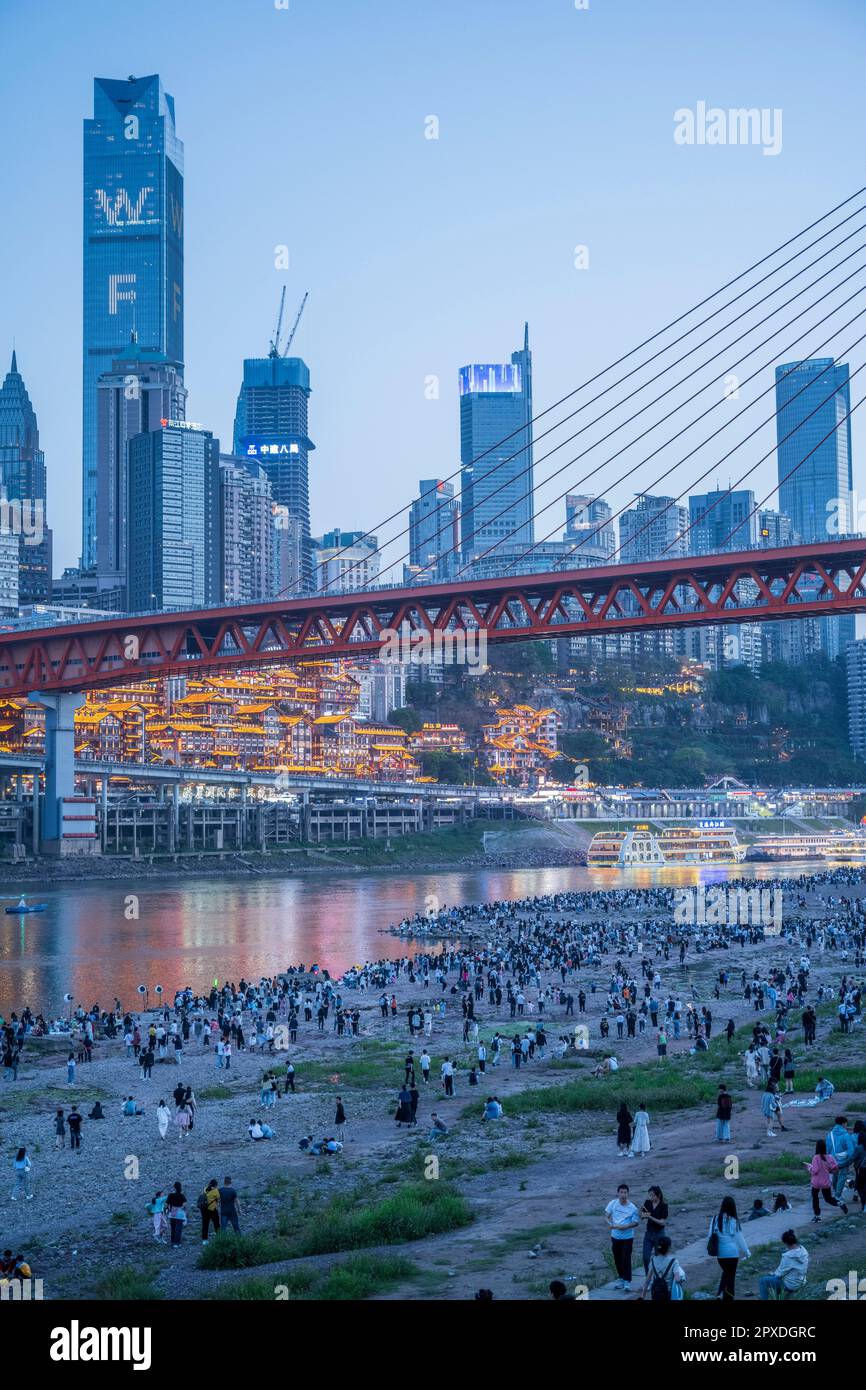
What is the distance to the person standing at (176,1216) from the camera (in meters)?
15.6

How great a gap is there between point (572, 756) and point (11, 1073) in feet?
437

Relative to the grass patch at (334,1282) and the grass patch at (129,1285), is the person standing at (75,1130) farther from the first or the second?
the grass patch at (334,1282)

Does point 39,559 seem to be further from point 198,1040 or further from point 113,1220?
point 113,1220

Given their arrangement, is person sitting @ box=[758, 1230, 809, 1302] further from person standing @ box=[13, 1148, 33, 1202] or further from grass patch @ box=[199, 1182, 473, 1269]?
person standing @ box=[13, 1148, 33, 1202]

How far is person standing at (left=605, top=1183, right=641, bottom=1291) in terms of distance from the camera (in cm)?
1104

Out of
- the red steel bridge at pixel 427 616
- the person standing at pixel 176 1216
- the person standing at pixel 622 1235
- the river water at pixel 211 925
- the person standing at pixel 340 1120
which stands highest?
the red steel bridge at pixel 427 616

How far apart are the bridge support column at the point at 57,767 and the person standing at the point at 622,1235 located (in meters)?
77.1

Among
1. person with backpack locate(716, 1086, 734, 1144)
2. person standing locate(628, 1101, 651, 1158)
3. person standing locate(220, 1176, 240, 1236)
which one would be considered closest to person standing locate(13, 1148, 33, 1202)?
person standing locate(220, 1176, 240, 1236)

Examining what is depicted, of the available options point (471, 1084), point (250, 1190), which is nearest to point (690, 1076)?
point (471, 1084)

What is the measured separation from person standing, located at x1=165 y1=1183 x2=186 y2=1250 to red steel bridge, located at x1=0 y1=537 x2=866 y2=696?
45.5m

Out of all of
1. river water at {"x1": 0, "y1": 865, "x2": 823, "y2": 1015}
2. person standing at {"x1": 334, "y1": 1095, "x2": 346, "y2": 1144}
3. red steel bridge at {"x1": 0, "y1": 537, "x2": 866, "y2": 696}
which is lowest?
river water at {"x1": 0, "y1": 865, "x2": 823, "y2": 1015}

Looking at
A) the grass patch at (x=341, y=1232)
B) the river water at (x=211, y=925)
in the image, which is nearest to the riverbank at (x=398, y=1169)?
the grass patch at (x=341, y=1232)
